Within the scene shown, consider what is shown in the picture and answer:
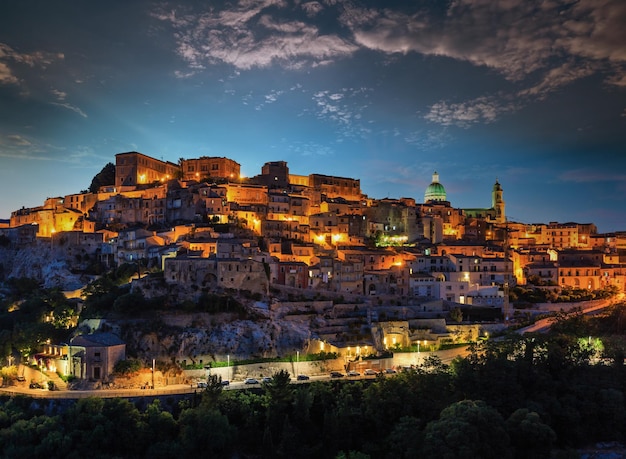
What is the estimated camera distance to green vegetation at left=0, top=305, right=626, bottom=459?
85.7ft

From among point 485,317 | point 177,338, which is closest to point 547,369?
point 485,317

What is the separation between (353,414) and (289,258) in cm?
1978

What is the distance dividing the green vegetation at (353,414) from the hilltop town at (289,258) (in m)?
5.02

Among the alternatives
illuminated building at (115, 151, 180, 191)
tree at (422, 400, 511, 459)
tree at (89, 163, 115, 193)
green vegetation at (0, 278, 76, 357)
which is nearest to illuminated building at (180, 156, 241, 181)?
illuminated building at (115, 151, 180, 191)

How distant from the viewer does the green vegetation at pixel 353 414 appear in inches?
1028

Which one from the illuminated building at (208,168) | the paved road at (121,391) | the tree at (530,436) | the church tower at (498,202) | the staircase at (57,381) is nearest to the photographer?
the tree at (530,436)

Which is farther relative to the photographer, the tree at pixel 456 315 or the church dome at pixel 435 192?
the church dome at pixel 435 192

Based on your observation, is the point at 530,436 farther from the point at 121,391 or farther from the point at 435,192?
the point at 435,192

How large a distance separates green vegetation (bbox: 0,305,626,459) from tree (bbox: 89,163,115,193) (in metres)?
36.4

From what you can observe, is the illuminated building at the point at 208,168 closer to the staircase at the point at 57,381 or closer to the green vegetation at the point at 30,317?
the green vegetation at the point at 30,317

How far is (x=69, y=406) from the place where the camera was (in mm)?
29078

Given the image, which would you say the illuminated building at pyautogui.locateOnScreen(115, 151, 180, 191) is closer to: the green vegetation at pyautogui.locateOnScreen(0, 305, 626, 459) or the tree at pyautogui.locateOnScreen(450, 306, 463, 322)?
the green vegetation at pyautogui.locateOnScreen(0, 305, 626, 459)

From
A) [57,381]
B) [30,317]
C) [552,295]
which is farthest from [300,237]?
[57,381]

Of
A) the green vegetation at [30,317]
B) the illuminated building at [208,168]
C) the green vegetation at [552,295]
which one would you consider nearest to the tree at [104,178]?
the illuminated building at [208,168]
